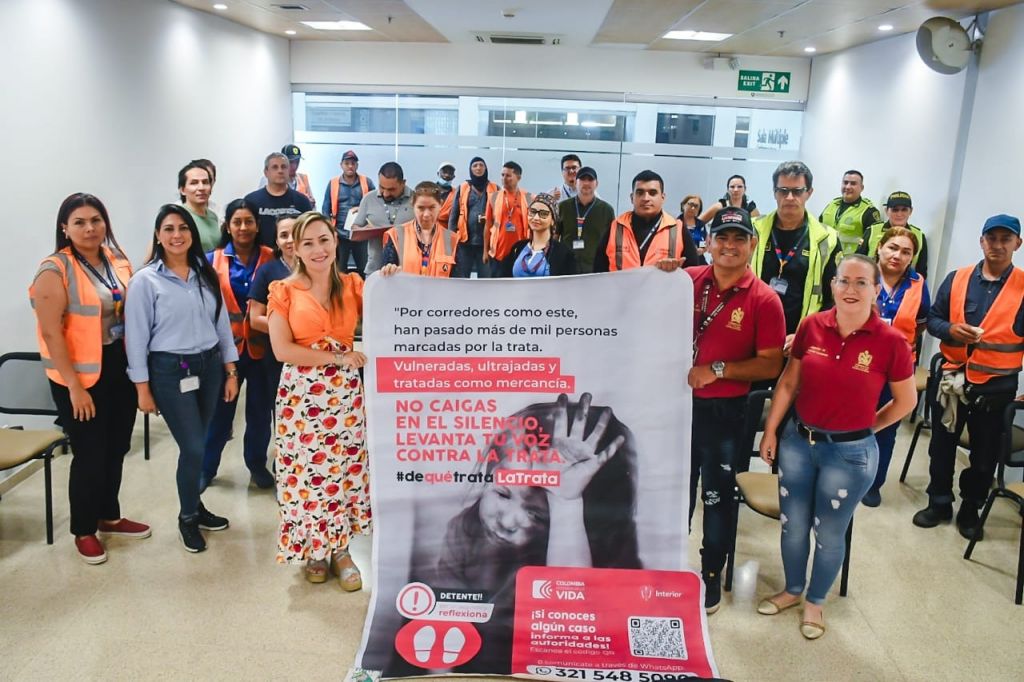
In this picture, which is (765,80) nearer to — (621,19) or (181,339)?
(621,19)

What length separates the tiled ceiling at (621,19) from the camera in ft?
19.9

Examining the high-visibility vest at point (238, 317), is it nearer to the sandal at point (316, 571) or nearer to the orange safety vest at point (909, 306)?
the sandal at point (316, 571)

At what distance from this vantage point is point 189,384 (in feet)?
Answer: 10.2

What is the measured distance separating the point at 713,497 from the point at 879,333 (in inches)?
34.8

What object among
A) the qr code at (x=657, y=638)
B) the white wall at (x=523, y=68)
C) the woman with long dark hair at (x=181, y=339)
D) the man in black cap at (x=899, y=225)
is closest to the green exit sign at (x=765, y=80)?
the white wall at (x=523, y=68)

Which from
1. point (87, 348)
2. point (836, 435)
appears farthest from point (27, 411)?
point (836, 435)

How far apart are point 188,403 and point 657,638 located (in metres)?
2.21

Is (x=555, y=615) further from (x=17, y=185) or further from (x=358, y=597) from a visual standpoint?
(x=17, y=185)

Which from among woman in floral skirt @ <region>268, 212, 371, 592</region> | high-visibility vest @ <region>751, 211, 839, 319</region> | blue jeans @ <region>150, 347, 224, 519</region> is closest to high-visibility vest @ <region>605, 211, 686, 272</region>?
high-visibility vest @ <region>751, 211, 839, 319</region>

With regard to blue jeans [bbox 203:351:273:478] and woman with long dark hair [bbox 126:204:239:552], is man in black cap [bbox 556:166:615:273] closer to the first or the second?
blue jeans [bbox 203:351:273:478]

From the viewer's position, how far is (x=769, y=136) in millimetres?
9758

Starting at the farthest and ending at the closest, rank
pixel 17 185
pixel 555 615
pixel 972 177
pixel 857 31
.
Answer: pixel 857 31, pixel 972 177, pixel 17 185, pixel 555 615

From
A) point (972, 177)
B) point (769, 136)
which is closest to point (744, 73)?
point (769, 136)

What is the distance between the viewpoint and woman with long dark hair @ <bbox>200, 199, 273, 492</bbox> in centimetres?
374
